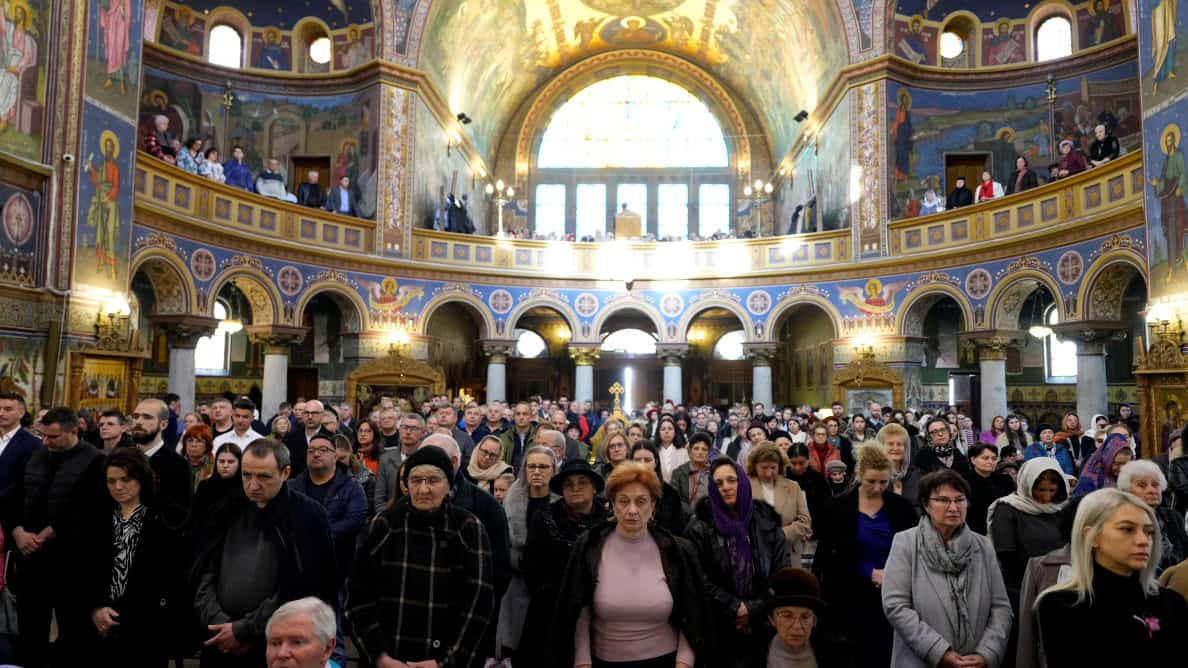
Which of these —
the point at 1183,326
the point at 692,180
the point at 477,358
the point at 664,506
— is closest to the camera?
the point at 664,506

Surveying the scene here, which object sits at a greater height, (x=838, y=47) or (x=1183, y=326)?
(x=838, y=47)

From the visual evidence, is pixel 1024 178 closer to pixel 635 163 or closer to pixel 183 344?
pixel 635 163

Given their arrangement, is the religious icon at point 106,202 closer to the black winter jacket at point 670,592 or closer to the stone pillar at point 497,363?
the stone pillar at point 497,363

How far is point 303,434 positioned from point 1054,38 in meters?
22.2

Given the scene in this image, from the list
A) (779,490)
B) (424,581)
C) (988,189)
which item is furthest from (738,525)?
(988,189)

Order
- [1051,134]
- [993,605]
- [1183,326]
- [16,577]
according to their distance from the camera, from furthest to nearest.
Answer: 1. [1051,134]
2. [1183,326]
3. [16,577]
4. [993,605]

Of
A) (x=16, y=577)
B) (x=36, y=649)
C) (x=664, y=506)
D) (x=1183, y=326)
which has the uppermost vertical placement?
(x=1183, y=326)

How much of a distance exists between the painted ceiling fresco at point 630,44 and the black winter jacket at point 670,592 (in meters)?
20.5

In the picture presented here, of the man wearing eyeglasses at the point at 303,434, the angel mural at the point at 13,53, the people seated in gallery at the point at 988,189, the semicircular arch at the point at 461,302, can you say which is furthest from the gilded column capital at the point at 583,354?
the man wearing eyeglasses at the point at 303,434

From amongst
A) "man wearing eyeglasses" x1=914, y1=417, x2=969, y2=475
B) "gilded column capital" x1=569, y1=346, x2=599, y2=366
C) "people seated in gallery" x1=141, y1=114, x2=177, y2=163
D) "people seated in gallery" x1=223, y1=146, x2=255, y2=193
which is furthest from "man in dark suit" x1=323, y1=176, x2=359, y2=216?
"man wearing eyeglasses" x1=914, y1=417, x2=969, y2=475

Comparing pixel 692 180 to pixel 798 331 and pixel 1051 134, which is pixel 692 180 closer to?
pixel 798 331

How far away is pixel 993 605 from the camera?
11.7 ft

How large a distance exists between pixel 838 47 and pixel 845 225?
4.97m

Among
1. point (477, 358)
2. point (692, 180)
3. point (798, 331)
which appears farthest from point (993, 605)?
point (692, 180)
